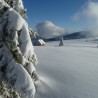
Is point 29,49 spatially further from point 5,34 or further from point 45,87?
point 45,87

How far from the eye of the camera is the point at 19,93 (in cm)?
741

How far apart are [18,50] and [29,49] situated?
409mm

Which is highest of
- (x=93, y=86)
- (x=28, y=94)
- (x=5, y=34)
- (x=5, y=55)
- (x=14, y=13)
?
(x=14, y=13)

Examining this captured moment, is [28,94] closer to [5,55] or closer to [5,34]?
[5,55]

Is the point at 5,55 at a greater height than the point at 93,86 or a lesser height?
greater

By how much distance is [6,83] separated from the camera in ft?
24.0

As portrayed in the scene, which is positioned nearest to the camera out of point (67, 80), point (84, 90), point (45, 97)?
point (45, 97)

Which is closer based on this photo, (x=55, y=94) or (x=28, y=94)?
(x=28, y=94)

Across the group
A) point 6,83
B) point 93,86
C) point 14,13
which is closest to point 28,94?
point 6,83

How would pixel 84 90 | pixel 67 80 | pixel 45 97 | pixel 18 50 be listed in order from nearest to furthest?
pixel 18 50, pixel 45 97, pixel 84 90, pixel 67 80

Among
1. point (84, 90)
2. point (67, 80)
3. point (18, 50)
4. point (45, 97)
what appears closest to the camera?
point (18, 50)

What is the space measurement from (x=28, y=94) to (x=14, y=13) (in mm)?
2375

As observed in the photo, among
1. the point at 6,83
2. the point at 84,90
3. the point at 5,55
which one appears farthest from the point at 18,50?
the point at 84,90

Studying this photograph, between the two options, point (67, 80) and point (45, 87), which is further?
point (67, 80)
